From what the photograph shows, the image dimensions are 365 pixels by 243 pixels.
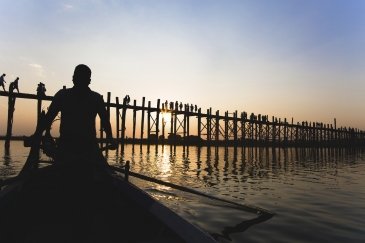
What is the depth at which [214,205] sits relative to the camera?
707 cm

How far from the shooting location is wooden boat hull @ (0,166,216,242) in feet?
10.2

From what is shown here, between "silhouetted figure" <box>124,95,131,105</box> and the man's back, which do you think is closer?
the man's back

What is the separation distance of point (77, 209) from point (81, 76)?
1518 millimetres

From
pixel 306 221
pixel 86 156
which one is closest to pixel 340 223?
pixel 306 221

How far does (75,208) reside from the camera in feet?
11.7

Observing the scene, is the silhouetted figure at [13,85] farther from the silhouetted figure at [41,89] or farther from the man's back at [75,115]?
the man's back at [75,115]

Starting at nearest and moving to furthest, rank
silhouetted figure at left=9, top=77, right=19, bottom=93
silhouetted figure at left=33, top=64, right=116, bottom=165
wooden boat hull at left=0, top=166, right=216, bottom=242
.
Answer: wooden boat hull at left=0, top=166, right=216, bottom=242, silhouetted figure at left=33, top=64, right=116, bottom=165, silhouetted figure at left=9, top=77, right=19, bottom=93

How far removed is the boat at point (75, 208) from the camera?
3.11 meters

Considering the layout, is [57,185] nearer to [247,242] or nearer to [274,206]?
[247,242]

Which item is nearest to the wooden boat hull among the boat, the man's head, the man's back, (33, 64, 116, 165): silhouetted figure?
the boat

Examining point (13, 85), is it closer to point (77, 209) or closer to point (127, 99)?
point (127, 99)

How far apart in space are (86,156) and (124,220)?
814mm

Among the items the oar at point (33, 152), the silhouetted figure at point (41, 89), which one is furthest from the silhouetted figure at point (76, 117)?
the silhouetted figure at point (41, 89)

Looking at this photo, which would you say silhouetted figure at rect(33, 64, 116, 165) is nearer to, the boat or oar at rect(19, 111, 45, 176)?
oar at rect(19, 111, 45, 176)
